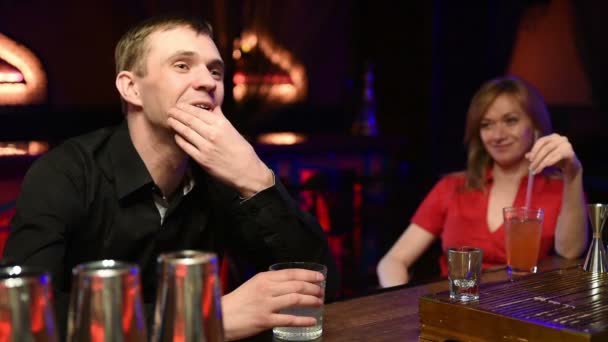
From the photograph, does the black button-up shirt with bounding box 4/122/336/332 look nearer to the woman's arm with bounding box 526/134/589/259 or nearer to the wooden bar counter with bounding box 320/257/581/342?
the wooden bar counter with bounding box 320/257/581/342

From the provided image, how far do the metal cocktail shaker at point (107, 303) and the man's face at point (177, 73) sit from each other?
41.4 inches

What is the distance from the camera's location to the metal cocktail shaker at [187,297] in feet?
2.52

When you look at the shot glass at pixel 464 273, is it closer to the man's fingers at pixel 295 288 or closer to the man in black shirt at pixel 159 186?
the man's fingers at pixel 295 288

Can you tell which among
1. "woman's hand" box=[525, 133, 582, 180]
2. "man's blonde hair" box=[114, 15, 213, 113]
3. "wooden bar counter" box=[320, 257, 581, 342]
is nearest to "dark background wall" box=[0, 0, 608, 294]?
"woman's hand" box=[525, 133, 582, 180]

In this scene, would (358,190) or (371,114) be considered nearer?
(358,190)

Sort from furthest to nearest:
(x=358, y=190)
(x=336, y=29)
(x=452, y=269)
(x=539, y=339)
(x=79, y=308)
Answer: (x=336, y=29) → (x=358, y=190) → (x=452, y=269) → (x=539, y=339) → (x=79, y=308)

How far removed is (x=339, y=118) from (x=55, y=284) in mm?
3513

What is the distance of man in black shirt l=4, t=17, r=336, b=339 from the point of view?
1.65m

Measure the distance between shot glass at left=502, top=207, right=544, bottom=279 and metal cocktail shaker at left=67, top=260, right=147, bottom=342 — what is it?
125 cm

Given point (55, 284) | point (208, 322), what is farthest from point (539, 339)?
point (55, 284)

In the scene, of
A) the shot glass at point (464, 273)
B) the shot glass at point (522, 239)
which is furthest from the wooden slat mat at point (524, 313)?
the shot glass at point (522, 239)

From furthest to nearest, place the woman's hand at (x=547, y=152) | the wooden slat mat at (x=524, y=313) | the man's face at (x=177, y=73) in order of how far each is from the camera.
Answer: the woman's hand at (x=547, y=152), the man's face at (x=177, y=73), the wooden slat mat at (x=524, y=313)

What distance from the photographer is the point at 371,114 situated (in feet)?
15.1

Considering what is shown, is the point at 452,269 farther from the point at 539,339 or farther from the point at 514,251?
the point at 514,251
